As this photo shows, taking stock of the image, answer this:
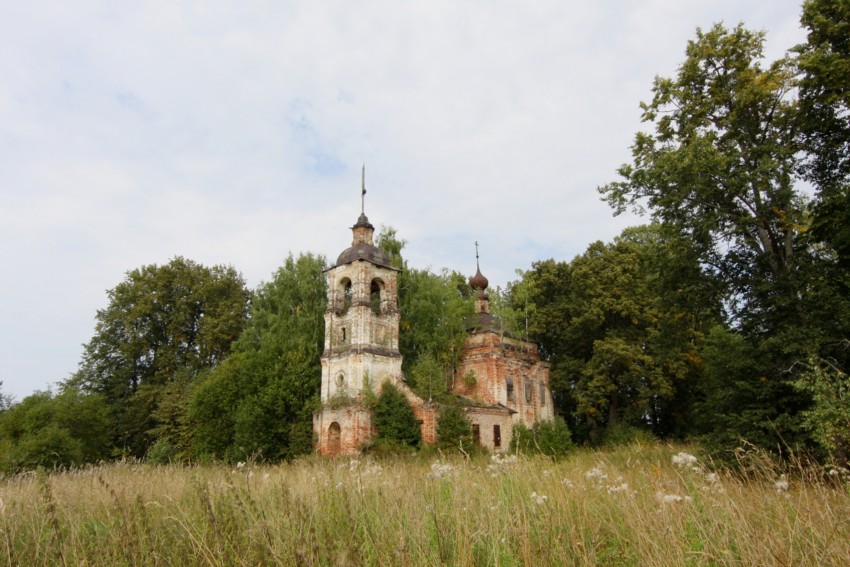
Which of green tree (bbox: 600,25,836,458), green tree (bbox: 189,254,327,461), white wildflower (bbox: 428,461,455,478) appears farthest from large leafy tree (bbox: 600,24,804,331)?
green tree (bbox: 189,254,327,461)

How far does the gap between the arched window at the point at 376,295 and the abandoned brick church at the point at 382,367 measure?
0.18ft

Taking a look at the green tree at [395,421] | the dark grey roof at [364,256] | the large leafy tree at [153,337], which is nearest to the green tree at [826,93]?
the green tree at [395,421]

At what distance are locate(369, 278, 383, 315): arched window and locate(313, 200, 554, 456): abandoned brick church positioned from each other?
54mm

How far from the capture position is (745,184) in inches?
569

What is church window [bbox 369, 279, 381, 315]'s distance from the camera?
2980 centimetres

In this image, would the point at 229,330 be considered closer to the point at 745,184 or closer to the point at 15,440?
the point at 15,440

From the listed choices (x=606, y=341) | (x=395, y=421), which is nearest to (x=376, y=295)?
(x=395, y=421)

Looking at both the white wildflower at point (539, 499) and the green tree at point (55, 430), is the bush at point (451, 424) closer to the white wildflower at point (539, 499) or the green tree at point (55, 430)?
the green tree at point (55, 430)

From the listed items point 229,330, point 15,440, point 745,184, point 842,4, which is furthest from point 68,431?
point 842,4

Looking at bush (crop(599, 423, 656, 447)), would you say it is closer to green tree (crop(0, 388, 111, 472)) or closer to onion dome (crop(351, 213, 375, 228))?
onion dome (crop(351, 213, 375, 228))

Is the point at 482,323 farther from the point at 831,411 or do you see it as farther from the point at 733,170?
the point at 831,411

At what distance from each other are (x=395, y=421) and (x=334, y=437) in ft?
12.0

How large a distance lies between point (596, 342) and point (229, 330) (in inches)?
946

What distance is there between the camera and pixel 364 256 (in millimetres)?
28781
